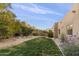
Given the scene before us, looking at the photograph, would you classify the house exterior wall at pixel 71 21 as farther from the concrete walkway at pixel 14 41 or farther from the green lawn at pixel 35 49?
the concrete walkway at pixel 14 41

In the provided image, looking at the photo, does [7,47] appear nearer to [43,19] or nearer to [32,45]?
[32,45]

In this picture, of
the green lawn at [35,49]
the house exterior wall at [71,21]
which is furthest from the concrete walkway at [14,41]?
the house exterior wall at [71,21]

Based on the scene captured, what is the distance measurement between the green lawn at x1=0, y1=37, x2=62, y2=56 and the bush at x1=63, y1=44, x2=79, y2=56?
A: 7 centimetres

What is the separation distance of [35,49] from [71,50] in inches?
13.3

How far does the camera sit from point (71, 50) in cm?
187

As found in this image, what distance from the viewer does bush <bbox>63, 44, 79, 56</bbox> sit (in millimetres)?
1862

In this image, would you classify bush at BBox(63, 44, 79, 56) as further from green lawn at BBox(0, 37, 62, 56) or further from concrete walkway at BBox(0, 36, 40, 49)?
concrete walkway at BBox(0, 36, 40, 49)

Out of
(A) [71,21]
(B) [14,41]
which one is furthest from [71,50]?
(B) [14,41]

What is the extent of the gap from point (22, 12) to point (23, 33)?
202mm

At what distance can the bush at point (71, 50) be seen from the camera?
73.3 inches

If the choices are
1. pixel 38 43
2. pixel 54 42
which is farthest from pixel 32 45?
pixel 54 42

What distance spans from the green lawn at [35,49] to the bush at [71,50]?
7cm

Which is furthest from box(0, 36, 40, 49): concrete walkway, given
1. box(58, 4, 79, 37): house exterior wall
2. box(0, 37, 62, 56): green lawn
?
box(58, 4, 79, 37): house exterior wall

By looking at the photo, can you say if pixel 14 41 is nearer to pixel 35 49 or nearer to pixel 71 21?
pixel 35 49
